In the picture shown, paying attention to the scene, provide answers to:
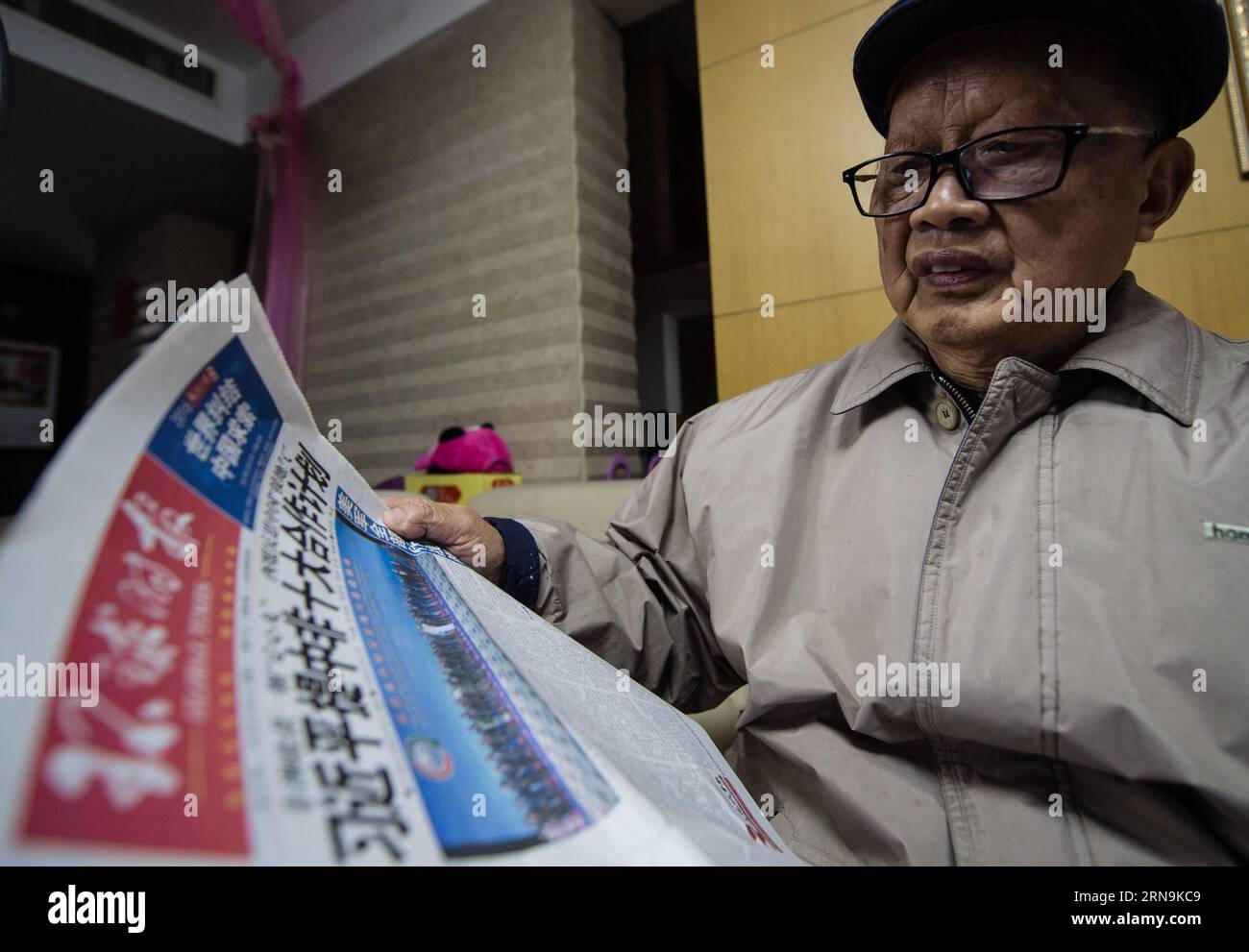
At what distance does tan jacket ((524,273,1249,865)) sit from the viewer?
0.41 m

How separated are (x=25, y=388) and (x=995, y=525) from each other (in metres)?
5.35

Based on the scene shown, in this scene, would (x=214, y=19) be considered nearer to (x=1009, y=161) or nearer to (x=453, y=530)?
(x=453, y=530)

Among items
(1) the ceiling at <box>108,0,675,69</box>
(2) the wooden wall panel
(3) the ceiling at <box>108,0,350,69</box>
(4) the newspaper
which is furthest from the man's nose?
(3) the ceiling at <box>108,0,350,69</box>

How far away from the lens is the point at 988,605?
1.56ft

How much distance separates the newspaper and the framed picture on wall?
4510 mm

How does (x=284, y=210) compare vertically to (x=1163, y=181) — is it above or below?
above

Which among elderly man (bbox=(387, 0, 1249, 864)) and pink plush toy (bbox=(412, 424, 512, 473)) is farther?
pink plush toy (bbox=(412, 424, 512, 473))

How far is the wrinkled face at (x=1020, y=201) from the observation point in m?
0.53

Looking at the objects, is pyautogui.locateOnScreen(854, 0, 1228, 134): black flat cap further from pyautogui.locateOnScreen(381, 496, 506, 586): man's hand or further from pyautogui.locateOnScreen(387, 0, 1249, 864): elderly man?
pyautogui.locateOnScreen(381, 496, 506, 586): man's hand

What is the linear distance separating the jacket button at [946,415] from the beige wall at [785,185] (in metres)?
0.98

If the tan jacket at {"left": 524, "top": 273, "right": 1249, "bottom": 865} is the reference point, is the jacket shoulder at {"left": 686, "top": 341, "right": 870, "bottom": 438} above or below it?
above

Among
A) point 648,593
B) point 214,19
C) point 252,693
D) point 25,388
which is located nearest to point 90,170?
point 214,19

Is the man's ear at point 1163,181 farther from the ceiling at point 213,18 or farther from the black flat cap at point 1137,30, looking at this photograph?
the ceiling at point 213,18
